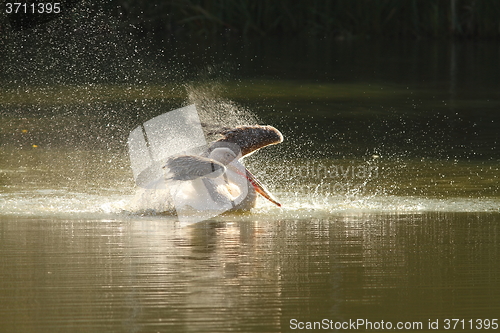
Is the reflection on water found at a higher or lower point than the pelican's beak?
lower

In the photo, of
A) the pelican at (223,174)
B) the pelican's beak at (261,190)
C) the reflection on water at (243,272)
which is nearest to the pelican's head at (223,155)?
the pelican at (223,174)

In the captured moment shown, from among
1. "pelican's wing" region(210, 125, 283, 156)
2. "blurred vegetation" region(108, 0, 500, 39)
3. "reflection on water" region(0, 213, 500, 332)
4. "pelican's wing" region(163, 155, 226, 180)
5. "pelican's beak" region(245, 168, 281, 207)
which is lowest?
"reflection on water" region(0, 213, 500, 332)

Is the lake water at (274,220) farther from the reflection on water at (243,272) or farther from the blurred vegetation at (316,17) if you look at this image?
the blurred vegetation at (316,17)

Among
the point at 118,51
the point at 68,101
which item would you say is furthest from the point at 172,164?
the point at 118,51

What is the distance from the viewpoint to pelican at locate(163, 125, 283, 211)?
21.0ft

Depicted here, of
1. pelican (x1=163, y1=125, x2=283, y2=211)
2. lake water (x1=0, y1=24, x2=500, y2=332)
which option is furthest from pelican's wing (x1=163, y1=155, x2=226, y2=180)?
lake water (x1=0, y1=24, x2=500, y2=332)

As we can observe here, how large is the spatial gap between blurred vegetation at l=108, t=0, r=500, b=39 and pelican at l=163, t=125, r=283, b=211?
15.2 metres

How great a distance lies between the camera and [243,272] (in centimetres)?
512

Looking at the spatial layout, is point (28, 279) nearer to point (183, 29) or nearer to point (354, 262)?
point (354, 262)

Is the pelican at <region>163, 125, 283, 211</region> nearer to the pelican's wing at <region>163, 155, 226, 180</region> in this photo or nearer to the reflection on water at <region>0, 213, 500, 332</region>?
the pelican's wing at <region>163, 155, 226, 180</region>

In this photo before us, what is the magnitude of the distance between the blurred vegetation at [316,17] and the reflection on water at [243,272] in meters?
15.8

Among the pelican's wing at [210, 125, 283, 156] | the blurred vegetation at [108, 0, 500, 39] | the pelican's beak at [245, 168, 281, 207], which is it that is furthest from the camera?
the blurred vegetation at [108, 0, 500, 39]

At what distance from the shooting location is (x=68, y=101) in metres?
12.5

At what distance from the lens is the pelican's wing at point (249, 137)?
6973 mm
